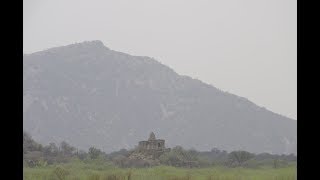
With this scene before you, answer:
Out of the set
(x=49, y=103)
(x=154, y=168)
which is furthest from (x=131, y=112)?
(x=154, y=168)

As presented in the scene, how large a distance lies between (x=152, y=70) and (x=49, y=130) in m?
4.41

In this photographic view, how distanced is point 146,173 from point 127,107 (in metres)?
9.98

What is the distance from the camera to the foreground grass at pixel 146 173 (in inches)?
327

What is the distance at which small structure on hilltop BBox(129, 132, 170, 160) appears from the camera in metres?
9.53

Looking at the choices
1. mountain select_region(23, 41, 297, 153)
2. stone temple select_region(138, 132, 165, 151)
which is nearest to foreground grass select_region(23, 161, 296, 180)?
stone temple select_region(138, 132, 165, 151)

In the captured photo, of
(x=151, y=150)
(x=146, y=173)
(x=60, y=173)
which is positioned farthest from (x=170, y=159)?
(x=60, y=173)

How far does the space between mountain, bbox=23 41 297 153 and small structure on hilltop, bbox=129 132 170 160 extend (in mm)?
5606

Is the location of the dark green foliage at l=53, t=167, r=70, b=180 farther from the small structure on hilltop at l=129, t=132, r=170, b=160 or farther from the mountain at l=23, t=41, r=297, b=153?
the mountain at l=23, t=41, r=297, b=153

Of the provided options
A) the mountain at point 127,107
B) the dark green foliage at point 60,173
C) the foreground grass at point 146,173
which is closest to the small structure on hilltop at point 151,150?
the foreground grass at point 146,173

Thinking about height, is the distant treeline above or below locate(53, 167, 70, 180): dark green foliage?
above

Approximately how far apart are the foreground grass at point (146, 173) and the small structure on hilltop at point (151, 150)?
419 millimetres

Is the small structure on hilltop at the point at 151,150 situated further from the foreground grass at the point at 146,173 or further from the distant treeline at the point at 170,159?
the foreground grass at the point at 146,173
